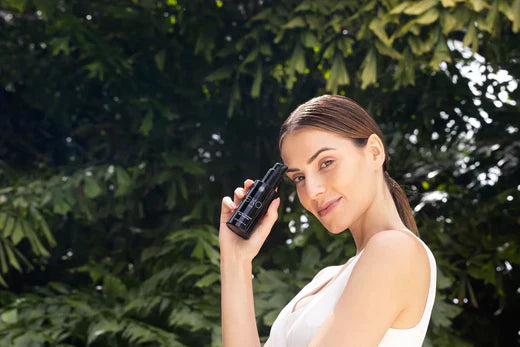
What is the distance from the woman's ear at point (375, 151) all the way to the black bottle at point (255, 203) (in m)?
0.23

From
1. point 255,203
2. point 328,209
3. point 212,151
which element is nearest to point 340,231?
point 328,209

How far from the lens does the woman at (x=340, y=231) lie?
4.90 feet

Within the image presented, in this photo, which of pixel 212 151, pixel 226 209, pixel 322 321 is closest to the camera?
pixel 322 321

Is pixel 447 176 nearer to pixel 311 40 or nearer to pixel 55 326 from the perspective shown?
pixel 311 40

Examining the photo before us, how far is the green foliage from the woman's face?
2236 millimetres

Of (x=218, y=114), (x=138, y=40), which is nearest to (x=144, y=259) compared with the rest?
(x=218, y=114)

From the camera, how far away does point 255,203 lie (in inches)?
64.8

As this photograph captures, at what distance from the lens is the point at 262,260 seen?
4707mm

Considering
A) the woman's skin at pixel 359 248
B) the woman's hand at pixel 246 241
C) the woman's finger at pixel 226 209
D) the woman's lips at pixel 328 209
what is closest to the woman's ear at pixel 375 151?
the woman's skin at pixel 359 248

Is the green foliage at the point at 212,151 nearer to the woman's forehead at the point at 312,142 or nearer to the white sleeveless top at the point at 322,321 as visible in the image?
the white sleeveless top at the point at 322,321

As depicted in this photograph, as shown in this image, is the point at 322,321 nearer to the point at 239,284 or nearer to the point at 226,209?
the point at 239,284

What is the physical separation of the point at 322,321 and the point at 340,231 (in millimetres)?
225

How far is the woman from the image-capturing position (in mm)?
1494

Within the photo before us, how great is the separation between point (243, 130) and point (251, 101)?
31cm
